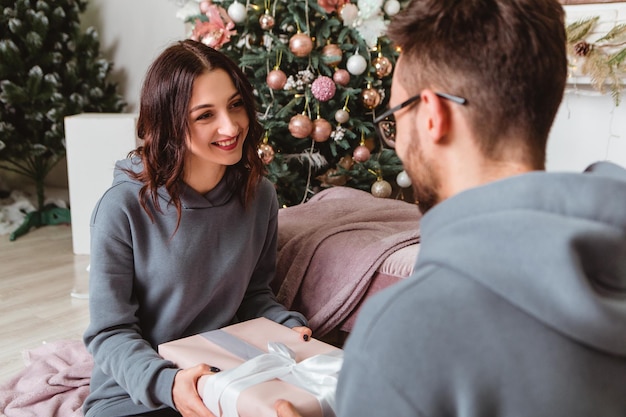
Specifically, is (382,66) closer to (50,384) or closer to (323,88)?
(323,88)

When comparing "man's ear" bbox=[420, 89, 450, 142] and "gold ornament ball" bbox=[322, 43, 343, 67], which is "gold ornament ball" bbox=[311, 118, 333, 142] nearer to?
"gold ornament ball" bbox=[322, 43, 343, 67]

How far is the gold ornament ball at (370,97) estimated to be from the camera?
8.95 feet

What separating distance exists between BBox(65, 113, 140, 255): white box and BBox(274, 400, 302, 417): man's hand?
238 centimetres

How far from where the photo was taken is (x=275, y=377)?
1093 millimetres

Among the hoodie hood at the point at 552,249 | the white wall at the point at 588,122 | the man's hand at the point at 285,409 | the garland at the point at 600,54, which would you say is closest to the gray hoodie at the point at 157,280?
the man's hand at the point at 285,409

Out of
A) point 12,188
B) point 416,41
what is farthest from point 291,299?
point 12,188

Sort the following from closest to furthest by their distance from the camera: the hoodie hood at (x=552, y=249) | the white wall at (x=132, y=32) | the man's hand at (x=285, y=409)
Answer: the hoodie hood at (x=552, y=249) → the man's hand at (x=285, y=409) → the white wall at (x=132, y=32)

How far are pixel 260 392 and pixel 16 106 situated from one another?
319 cm

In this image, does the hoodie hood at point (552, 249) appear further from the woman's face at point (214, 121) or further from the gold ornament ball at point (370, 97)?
the gold ornament ball at point (370, 97)

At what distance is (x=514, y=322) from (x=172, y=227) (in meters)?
0.95

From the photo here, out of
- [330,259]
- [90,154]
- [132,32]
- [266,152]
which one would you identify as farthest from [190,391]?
[132,32]

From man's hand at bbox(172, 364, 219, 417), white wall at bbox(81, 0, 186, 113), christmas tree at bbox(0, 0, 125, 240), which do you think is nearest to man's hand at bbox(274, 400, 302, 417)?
man's hand at bbox(172, 364, 219, 417)

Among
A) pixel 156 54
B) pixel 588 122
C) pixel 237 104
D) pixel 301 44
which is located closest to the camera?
pixel 237 104

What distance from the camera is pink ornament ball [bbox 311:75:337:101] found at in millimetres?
2588
